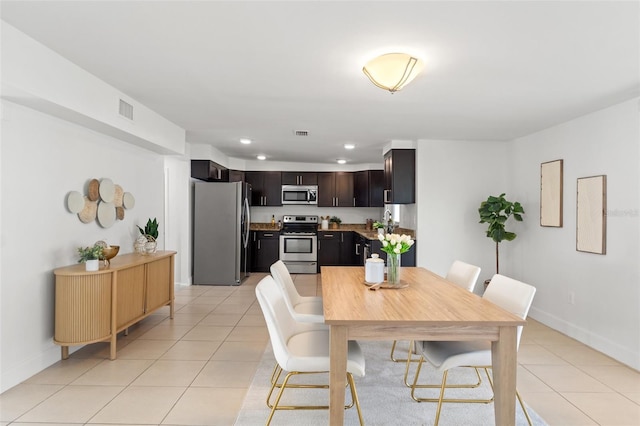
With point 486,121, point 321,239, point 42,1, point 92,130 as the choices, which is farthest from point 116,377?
point 321,239

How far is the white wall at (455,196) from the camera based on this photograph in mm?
5137

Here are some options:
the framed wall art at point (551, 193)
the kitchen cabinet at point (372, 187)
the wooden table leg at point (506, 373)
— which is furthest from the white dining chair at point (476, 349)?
the kitchen cabinet at point (372, 187)

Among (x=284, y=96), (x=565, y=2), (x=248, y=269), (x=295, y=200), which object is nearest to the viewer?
(x=565, y=2)

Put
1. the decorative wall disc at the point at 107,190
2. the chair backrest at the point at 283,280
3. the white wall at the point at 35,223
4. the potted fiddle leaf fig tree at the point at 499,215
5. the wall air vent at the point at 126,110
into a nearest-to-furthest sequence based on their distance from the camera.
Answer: the white wall at the point at 35,223 → the chair backrest at the point at 283,280 → the wall air vent at the point at 126,110 → the decorative wall disc at the point at 107,190 → the potted fiddle leaf fig tree at the point at 499,215

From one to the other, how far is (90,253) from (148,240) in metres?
1.03

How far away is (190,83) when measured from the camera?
2951 millimetres

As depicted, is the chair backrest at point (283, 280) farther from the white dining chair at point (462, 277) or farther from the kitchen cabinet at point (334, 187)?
the kitchen cabinet at point (334, 187)

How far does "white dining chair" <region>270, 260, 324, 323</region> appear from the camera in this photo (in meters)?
2.64

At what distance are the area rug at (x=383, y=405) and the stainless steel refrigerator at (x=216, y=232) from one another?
11.1 feet

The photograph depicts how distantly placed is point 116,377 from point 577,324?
4.28 metres

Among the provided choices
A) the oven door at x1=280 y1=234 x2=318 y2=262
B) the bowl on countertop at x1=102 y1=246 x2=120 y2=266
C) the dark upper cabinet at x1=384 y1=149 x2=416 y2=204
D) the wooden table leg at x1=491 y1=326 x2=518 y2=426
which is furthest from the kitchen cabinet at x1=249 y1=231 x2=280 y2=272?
the wooden table leg at x1=491 y1=326 x2=518 y2=426

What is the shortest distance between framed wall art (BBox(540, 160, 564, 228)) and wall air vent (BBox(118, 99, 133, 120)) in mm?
4422

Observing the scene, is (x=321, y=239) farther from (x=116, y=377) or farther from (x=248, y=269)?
(x=116, y=377)

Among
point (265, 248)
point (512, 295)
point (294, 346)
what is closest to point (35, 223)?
point (294, 346)
